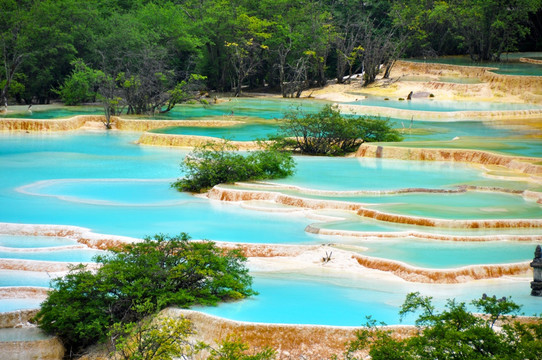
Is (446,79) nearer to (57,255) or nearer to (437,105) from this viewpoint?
(437,105)

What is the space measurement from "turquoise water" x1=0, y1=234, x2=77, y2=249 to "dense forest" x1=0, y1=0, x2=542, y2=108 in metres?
18.0

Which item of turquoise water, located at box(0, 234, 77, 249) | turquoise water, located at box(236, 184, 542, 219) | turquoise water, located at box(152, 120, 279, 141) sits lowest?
turquoise water, located at box(0, 234, 77, 249)

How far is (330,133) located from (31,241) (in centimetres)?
1174

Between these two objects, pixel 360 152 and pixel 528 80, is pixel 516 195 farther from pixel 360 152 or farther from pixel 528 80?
pixel 528 80

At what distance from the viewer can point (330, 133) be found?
2406 centimetres

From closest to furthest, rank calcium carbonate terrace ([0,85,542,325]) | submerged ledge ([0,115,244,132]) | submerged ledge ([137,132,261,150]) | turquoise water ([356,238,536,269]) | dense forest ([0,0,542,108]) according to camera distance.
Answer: calcium carbonate terrace ([0,85,542,325]) → turquoise water ([356,238,536,269]) → submerged ledge ([137,132,261,150]) → submerged ledge ([0,115,244,132]) → dense forest ([0,0,542,108])

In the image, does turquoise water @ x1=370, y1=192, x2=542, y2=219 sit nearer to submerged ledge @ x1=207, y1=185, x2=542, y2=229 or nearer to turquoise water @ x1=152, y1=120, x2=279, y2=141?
submerged ledge @ x1=207, y1=185, x2=542, y2=229

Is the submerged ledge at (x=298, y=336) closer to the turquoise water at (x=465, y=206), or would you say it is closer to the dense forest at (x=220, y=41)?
the turquoise water at (x=465, y=206)

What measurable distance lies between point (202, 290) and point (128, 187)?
9.82 meters

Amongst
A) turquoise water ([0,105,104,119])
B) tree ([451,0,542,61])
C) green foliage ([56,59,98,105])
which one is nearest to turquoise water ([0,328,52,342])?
turquoise water ([0,105,104,119])

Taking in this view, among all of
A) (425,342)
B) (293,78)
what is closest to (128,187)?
(425,342)

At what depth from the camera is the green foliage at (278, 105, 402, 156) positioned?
23.6 meters

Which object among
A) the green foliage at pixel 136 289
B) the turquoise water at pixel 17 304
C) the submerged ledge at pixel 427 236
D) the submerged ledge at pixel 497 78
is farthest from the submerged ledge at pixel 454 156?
the submerged ledge at pixel 497 78

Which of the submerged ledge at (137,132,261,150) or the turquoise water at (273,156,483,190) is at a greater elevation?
the submerged ledge at (137,132,261,150)
